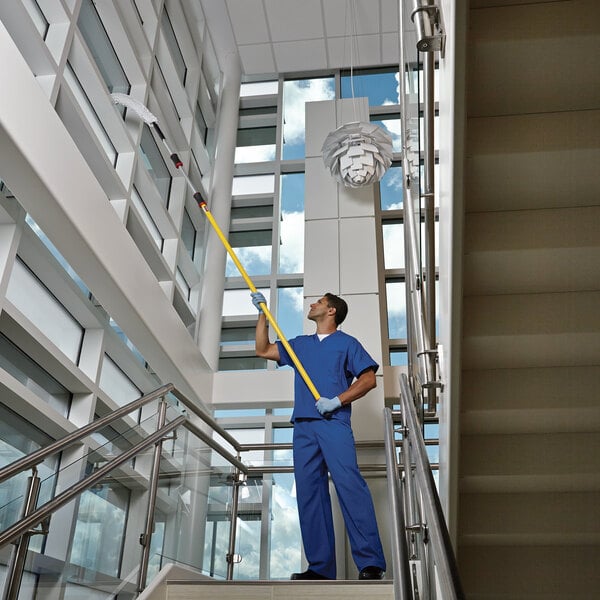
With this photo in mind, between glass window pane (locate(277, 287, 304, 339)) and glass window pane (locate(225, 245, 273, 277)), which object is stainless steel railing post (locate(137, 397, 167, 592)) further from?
glass window pane (locate(225, 245, 273, 277))

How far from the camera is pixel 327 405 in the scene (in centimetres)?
378

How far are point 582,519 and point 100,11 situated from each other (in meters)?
4.02

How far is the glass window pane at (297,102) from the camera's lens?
23.8ft

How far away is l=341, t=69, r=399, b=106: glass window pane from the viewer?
24.3 feet

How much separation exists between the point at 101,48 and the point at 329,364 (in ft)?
8.31

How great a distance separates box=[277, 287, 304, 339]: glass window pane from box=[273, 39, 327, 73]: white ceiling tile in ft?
8.36

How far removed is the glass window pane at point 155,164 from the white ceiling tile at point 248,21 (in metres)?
2.07

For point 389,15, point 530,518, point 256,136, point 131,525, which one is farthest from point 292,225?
point 530,518

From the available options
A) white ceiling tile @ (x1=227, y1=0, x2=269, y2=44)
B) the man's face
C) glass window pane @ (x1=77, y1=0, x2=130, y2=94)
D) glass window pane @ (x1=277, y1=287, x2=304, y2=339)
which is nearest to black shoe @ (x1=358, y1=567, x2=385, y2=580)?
the man's face

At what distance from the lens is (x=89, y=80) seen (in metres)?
4.24

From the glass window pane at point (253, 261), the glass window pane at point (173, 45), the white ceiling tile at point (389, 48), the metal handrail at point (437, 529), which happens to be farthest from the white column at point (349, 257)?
the metal handrail at point (437, 529)

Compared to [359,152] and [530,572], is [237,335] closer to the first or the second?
Result: [359,152]

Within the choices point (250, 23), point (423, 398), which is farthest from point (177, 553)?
point (250, 23)

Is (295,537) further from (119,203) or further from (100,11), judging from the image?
(100,11)
